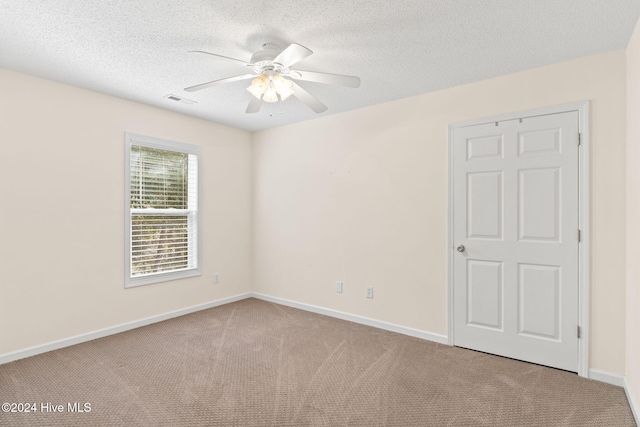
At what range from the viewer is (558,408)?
220 centimetres

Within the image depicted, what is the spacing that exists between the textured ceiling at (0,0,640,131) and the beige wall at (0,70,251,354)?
36 cm

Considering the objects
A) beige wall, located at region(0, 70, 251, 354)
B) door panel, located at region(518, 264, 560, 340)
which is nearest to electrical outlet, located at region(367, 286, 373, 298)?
door panel, located at region(518, 264, 560, 340)

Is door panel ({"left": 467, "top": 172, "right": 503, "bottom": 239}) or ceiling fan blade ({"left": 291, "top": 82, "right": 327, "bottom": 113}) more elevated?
ceiling fan blade ({"left": 291, "top": 82, "right": 327, "bottom": 113})

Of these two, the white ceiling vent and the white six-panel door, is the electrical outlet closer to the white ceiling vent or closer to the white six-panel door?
the white six-panel door

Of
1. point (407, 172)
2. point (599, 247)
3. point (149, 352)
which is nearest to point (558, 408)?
point (599, 247)

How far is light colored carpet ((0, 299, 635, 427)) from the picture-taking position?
211cm

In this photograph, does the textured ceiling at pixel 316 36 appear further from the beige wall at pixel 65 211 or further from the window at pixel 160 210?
the window at pixel 160 210

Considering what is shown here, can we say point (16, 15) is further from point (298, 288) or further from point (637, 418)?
point (637, 418)

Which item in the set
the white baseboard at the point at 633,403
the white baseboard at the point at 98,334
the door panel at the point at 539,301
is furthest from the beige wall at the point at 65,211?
the white baseboard at the point at 633,403

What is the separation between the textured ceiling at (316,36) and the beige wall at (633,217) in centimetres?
26

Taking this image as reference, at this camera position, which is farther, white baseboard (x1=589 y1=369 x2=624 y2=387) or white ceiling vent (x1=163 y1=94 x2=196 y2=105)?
white ceiling vent (x1=163 y1=94 x2=196 y2=105)

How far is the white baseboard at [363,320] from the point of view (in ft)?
11.0

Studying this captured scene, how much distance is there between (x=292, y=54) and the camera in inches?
80.1

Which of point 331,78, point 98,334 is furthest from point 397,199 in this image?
point 98,334
